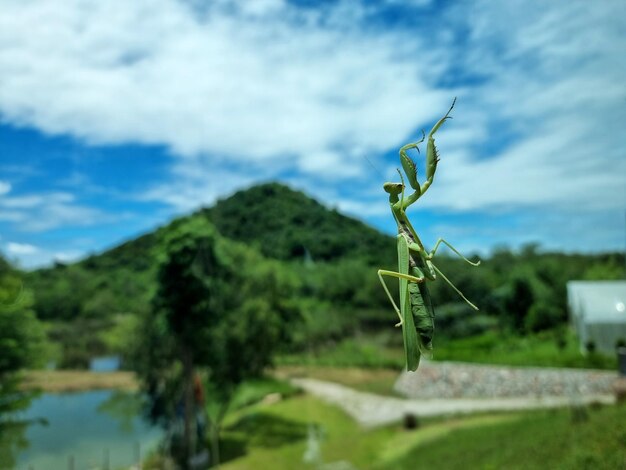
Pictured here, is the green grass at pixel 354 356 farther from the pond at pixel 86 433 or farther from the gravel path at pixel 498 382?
the pond at pixel 86 433

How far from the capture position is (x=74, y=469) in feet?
60.9

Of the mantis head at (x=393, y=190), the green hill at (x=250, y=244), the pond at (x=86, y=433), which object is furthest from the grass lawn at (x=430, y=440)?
the green hill at (x=250, y=244)

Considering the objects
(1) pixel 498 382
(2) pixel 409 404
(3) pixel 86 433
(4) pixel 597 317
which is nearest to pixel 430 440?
(2) pixel 409 404

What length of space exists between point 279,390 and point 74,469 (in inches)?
527

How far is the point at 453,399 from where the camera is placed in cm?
2642

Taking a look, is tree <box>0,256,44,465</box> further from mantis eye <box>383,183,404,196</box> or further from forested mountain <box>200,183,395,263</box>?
forested mountain <box>200,183,395,263</box>

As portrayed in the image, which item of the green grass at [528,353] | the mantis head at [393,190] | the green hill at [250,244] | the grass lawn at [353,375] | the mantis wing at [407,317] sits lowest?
the grass lawn at [353,375]

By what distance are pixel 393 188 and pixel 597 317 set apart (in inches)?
1013

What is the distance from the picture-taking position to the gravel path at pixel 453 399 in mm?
21922

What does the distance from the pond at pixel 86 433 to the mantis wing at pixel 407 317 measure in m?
20.4

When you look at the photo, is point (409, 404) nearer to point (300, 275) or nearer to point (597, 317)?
point (597, 317)

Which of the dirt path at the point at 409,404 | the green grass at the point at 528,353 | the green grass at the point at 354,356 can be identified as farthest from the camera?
the green grass at the point at 354,356

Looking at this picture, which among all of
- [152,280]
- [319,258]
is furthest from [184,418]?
[319,258]

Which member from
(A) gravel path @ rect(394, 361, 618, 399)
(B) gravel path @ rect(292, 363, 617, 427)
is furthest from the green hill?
(B) gravel path @ rect(292, 363, 617, 427)
